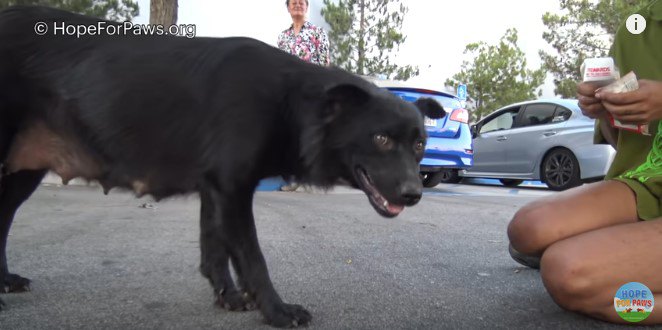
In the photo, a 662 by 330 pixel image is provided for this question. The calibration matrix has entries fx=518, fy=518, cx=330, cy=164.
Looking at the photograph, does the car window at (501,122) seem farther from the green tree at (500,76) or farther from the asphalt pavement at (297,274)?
the green tree at (500,76)

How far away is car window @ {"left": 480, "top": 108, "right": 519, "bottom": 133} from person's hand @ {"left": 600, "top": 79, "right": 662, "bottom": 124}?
8.62 meters

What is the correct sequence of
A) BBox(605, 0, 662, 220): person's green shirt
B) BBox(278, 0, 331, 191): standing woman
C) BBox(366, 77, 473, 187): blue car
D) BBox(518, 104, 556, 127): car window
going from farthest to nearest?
BBox(518, 104, 556, 127): car window, BBox(366, 77, 473, 187): blue car, BBox(278, 0, 331, 191): standing woman, BBox(605, 0, 662, 220): person's green shirt

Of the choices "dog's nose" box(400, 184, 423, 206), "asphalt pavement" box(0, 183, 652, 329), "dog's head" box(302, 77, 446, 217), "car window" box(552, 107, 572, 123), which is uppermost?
"dog's head" box(302, 77, 446, 217)

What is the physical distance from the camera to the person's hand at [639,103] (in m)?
1.85

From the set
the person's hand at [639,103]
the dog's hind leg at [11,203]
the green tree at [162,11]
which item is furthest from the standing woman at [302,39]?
the person's hand at [639,103]

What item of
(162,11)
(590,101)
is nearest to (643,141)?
(590,101)

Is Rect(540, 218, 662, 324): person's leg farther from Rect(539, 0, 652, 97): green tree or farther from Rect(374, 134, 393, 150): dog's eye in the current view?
Rect(539, 0, 652, 97): green tree

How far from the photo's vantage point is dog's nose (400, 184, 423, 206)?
189 cm

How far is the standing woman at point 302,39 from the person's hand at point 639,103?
10.4 feet

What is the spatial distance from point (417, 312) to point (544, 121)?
8.44 meters

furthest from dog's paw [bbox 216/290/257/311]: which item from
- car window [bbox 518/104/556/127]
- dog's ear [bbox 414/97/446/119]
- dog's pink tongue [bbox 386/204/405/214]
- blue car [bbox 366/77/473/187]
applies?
car window [bbox 518/104/556/127]

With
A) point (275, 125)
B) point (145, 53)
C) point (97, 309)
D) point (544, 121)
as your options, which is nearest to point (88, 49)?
point (145, 53)

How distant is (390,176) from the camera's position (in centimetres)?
194

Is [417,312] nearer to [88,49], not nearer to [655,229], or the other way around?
[655,229]
